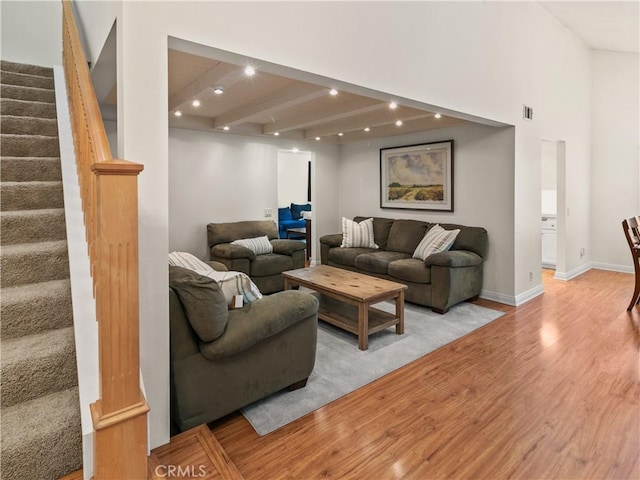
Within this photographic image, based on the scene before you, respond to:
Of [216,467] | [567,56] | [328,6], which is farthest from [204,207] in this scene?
[567,56]

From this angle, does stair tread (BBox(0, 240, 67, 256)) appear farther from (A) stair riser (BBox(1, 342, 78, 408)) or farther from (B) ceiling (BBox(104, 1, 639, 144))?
(B) ceiling (BBox(104, 1, 639, 144))

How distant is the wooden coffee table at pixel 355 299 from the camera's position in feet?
10.6

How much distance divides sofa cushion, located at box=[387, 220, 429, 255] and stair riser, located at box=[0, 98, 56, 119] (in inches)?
166

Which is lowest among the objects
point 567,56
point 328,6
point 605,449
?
point 605,449

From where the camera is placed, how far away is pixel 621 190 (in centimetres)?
600

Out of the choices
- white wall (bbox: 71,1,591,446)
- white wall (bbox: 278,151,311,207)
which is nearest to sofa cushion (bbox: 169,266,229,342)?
white wall (bbox: 71,1,591,446)

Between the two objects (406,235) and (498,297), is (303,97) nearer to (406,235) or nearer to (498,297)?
(406,235)

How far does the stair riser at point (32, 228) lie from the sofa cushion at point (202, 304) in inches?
29.2

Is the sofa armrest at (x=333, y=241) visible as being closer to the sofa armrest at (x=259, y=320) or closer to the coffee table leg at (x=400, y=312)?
the coffee table leg at (x=400, y=312)

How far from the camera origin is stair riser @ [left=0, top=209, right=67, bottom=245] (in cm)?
198

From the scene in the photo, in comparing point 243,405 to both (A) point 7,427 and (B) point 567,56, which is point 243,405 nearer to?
(A) point 7,427

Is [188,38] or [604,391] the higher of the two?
[188,38]

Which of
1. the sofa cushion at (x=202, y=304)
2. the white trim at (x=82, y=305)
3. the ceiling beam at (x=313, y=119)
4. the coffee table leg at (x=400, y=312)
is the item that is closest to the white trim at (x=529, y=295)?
the coffee table leg at (x=400, y=312)

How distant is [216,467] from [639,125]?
7413mm
